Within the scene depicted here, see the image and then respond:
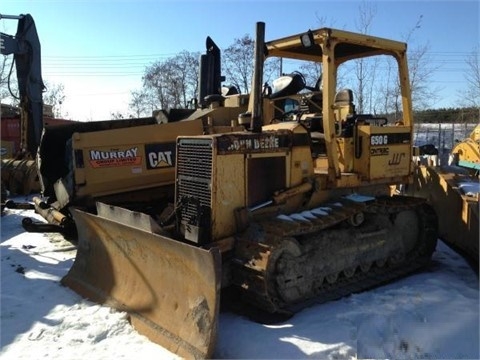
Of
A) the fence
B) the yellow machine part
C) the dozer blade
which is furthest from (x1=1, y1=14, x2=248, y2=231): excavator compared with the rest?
the fence

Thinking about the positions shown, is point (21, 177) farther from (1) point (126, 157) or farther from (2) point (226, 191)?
(2) point (226, 191)

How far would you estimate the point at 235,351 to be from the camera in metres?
4.16

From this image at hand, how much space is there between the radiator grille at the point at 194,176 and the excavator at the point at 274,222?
0.02 m

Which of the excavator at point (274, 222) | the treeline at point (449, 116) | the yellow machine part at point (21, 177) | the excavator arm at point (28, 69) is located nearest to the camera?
the excavator at point (274, 222)

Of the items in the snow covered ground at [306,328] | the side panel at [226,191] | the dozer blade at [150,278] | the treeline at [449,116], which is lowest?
the snow covered ground at [306,328]

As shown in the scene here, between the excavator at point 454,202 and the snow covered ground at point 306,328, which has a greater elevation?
the excavator at point 454,202

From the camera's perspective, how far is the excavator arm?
12992mm

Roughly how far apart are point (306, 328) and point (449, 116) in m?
34.7

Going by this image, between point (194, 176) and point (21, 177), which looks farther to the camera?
point (21, 177)

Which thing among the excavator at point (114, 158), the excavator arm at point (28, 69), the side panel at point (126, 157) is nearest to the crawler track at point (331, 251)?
the excavator at point (114, 158)

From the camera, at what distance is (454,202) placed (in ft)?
22.5

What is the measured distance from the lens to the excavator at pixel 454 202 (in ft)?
20.7

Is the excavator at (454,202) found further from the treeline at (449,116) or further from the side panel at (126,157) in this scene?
the treeline at (449,116)

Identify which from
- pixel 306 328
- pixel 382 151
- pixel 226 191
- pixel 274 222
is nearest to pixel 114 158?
pixel 226 191
